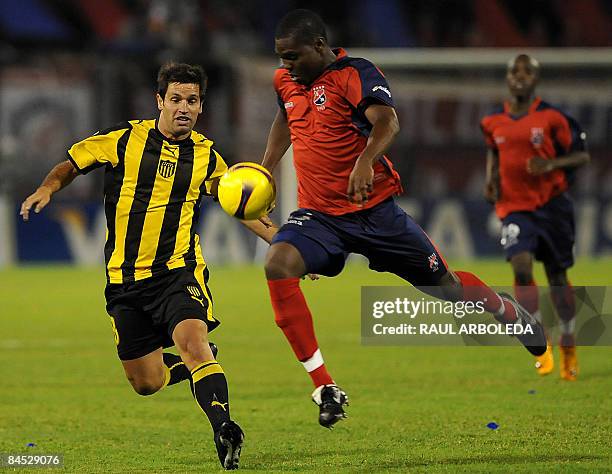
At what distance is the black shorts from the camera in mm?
6027

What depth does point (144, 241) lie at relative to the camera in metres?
6.25

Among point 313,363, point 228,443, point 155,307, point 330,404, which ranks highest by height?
point 155,307

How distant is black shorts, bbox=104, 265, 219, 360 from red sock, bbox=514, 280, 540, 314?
3365mm

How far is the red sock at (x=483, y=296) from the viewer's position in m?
6.95

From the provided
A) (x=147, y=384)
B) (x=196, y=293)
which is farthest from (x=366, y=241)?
(x=147, y=384)

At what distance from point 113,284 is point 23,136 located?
18.2 meters

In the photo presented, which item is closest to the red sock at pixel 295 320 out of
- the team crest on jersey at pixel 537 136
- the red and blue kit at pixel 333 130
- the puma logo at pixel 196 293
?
the puma logo at pixel 196 293

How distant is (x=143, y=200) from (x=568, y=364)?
12.4ft

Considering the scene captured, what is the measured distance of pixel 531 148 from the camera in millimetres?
9211

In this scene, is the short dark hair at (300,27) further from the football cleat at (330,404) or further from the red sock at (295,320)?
the football cleat at (330,404)

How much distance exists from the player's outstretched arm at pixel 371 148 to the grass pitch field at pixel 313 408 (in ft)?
4.21

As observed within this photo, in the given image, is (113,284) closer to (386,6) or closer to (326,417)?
(326,417)

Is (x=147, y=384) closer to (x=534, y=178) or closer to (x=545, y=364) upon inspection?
(x=545, y=364)

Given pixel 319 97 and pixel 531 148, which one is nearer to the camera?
pixel 319 97
